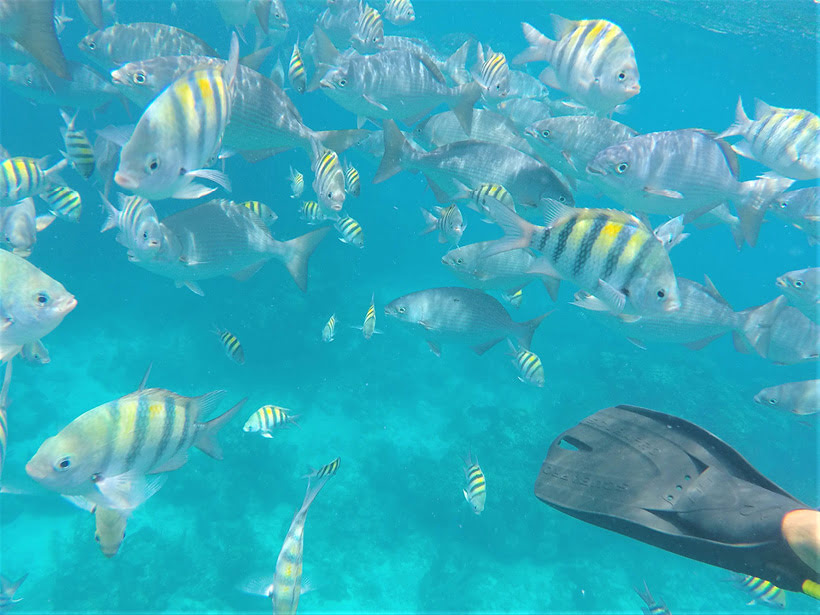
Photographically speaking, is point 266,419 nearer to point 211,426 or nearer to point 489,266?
point 211,426

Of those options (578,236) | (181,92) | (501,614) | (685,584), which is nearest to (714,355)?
(685,584)

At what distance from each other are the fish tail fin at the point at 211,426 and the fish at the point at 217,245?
83.6 inches

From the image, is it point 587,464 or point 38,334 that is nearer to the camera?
point 587,464

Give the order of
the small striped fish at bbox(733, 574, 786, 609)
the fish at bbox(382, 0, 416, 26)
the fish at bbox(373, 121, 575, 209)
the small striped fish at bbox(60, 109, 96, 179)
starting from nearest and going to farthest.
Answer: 1. the fish at bbox(373, 121, 575, 209)
2. the small striped fish at bbox(60, 109, 96, 179)
3. the small striped fish at bbox(733, 574, 786, 609)
4. the fish at bbox(382, 0, 416, 26)

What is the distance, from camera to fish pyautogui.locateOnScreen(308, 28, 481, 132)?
16.5ft

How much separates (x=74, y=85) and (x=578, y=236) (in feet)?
27.3

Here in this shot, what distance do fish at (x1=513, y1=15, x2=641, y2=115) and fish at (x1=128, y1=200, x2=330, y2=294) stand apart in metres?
3.27

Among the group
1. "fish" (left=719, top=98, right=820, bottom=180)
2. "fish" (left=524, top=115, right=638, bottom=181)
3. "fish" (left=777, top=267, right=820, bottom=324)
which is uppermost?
"fish" (left=719, top=98, right=820, bottom=180)

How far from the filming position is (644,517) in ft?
6.35

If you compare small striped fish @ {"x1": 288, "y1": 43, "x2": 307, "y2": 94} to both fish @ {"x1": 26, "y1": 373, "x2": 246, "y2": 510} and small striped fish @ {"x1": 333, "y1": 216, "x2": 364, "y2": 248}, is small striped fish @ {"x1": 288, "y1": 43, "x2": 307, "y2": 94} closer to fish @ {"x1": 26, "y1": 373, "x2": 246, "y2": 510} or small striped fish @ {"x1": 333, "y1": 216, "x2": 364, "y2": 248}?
small striped fish @ {"x1": 333, "y1": 216, "x2": 364, "y2": 248}

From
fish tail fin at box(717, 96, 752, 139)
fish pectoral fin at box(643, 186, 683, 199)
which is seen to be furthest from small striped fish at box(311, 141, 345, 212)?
fish tail fin at box(717, 96, 752, 139)

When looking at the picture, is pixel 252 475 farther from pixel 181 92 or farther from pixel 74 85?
pixel 181 92

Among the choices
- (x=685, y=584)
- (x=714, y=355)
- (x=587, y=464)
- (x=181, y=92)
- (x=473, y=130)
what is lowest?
(x=714, y=355)

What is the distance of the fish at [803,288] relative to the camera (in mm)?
5742
